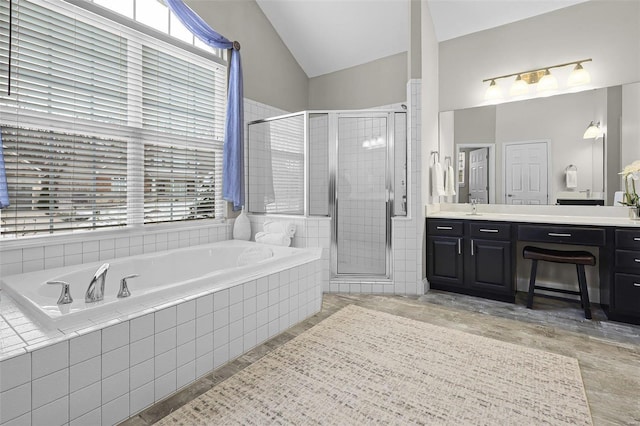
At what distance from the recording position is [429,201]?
3568 millimetres

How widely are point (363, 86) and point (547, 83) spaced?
2050 millimetres

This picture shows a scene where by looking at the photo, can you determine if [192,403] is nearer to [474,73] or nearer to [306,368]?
[306,368]

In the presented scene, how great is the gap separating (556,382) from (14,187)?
335cm

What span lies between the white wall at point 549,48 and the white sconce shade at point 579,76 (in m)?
0.05

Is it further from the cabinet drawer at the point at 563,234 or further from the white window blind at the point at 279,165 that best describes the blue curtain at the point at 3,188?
the cabinet drawer at the point at 563,234

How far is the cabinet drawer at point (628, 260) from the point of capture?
8.07ft

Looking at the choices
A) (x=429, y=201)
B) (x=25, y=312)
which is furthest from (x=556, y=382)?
(x=25, y=312)

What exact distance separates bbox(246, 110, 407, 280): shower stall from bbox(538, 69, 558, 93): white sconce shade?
4.58 ft

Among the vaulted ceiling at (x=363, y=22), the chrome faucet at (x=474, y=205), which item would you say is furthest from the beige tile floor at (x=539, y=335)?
the vaulted ceiling at (x=363, y=22)

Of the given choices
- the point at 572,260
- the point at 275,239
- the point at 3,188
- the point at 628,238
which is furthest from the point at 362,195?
the point at 3,188

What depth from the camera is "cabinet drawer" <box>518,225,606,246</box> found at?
261cm

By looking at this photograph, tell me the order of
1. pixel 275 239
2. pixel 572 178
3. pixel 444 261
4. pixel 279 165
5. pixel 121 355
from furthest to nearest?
1. pixel 279 165
2. pixel 444 261
3. pixel 275 239
4. pixel 572 178
5. pixel 121 355

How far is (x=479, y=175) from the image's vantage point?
358cm

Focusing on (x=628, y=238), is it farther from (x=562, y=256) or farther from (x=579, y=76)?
(x=579, y=76)
